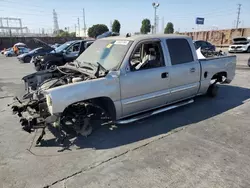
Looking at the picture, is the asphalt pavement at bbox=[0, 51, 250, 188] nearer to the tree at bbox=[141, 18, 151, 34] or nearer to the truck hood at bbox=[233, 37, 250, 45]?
the truck hood at bbox=[233, 37, 250, 45]

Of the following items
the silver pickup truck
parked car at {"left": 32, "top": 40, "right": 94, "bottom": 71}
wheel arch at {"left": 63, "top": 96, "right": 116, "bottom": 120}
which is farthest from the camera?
parked car at {"left": 32, "top": 40, "right": 94, "bottom": 71}

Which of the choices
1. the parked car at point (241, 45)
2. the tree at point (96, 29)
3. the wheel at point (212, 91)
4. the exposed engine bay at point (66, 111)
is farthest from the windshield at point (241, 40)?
the tree at point (96, 29)

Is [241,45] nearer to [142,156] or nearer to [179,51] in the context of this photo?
[179,51]

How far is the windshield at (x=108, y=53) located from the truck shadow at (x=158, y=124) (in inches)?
49.8

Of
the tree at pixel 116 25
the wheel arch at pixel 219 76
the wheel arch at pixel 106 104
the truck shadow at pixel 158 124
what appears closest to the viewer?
the truck shadow at pixel 158 124

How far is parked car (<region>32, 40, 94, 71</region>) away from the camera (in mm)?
10780

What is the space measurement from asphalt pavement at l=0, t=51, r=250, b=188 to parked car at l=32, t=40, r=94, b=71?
6.48m

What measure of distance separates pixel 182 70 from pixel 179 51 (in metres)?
0.44

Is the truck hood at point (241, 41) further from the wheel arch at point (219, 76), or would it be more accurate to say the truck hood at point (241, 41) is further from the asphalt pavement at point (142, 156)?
the asphalt pavement at point (142, 156)

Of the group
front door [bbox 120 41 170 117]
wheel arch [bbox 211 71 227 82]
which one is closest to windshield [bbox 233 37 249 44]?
wheel arch [bbox 211 71 227 82]

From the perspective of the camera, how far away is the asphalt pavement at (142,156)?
2725 millimetres

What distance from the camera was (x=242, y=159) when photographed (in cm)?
314

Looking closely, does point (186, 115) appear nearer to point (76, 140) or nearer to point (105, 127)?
point (105, 127)

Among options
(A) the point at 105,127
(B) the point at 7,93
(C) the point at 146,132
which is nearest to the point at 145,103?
(C) the point at 146,132
